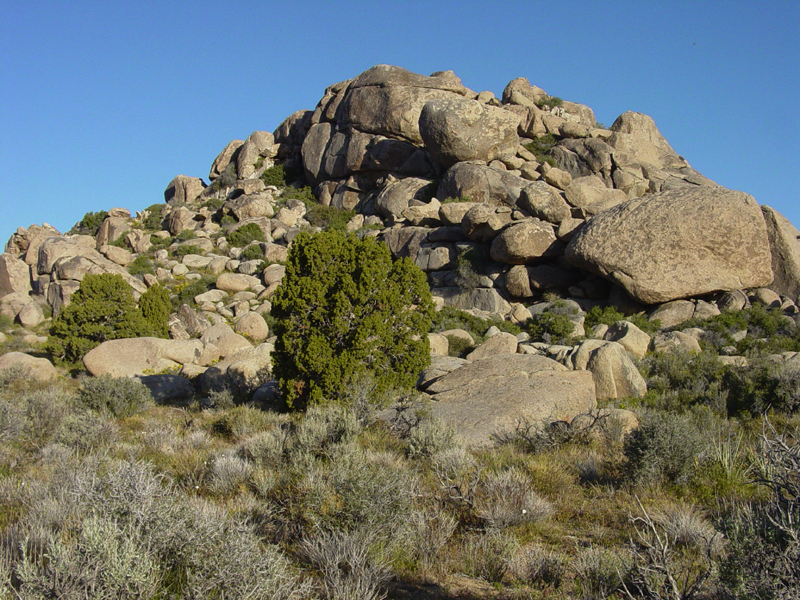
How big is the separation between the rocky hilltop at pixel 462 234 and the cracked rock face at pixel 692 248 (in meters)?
0.05

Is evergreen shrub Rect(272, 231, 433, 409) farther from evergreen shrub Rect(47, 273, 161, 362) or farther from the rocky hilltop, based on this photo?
evergreen shrub Rect(47, 273, 161, 362)

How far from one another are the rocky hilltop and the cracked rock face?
49 millimetres

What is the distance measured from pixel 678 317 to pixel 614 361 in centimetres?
928

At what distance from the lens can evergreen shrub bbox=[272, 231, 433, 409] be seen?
9.50 metres

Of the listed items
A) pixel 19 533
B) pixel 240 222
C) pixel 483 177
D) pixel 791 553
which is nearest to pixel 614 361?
pixel 791 553

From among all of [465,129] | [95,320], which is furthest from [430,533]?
[465,129]

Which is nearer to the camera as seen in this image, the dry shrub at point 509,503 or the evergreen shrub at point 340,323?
the dry shrub at point 509,503

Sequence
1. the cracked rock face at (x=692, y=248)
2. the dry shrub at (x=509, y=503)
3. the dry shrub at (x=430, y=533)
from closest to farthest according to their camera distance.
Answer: the dry shrub at (x=430, y=533)
the dry shrub at (x=509, y=503)
the cracked rock face at (x=692, y=248)

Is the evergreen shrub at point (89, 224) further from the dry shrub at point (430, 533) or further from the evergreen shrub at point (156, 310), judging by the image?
the dry shrub at point (430, 533)

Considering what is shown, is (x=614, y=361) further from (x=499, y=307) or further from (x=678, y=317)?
(x=499, y=307)

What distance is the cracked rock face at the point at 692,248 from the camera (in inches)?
760

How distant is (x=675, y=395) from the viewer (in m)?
10.9

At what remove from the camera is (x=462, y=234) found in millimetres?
26562

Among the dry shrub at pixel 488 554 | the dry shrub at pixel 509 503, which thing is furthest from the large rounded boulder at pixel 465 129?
the dry shrub at pixel 488 554
